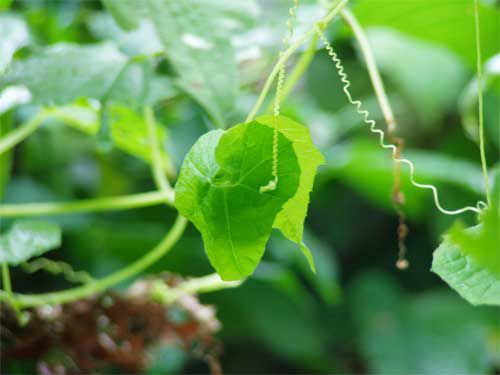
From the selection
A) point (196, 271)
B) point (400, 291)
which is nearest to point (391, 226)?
point (400, 291)

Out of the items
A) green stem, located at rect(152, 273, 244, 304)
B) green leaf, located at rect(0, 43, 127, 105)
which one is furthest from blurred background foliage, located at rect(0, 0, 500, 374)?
green stem, located at rect(152, 273, 244, 304)

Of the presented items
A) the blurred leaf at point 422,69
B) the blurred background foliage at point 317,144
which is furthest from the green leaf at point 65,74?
the blurred leaf at point 422,69

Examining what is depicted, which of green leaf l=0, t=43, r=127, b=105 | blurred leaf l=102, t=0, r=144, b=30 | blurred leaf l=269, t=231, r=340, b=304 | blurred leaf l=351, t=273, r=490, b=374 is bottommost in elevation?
blurred leaf l=351, t=273, r=490, b=374

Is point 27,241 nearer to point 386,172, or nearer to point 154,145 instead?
point 154,145

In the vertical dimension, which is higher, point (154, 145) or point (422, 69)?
point (422, 69)

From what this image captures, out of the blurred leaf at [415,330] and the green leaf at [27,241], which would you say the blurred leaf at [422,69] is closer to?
the blurred leaf at [415,330]

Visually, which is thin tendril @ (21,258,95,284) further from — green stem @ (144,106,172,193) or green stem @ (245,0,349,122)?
green stem @ (245,0,349,122)

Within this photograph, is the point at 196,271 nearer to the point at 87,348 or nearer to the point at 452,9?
the point at 87,348

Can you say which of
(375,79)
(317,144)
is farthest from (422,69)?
(375,79)
